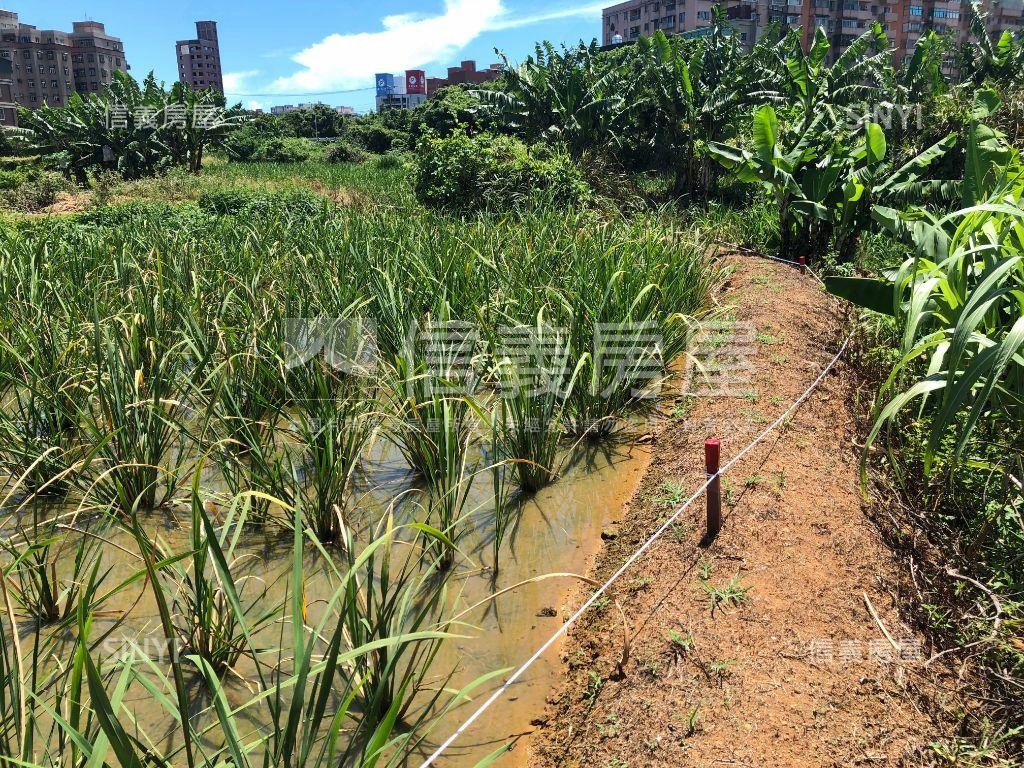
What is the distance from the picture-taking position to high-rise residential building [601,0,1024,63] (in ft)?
121

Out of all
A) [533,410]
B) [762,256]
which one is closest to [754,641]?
[533,410]

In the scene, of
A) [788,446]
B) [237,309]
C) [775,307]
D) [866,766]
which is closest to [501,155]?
[775,307]

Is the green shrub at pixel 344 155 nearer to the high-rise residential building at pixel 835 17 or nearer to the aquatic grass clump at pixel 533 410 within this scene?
the high-rise residential building at pixel 835 17

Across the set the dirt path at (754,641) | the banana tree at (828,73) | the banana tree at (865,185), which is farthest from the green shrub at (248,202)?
the dirt path at (754,641)

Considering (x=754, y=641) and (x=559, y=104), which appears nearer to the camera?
(x=754, y=641)

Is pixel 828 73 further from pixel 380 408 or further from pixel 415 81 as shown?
pixel 415 81

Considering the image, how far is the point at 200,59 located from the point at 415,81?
114ft

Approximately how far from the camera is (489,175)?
28.1 ft

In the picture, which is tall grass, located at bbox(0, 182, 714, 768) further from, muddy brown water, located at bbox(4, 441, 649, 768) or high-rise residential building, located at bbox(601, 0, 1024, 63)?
high-rise residential building, located at bbox(601, 0, 1024, 63)

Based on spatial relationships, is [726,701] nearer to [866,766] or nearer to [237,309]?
[866,766]

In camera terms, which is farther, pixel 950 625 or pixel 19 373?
Answer: pixel 19 373

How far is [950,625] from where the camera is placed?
6.37 feet

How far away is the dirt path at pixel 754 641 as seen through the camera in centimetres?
154

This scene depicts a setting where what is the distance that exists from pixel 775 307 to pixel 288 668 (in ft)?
12.7
